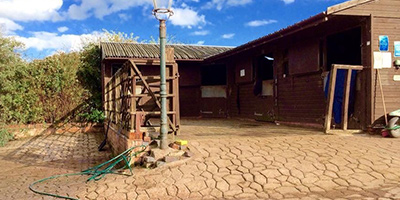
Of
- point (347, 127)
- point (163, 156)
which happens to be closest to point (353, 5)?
point (347, 127)

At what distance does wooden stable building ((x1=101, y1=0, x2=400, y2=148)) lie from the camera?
679cm

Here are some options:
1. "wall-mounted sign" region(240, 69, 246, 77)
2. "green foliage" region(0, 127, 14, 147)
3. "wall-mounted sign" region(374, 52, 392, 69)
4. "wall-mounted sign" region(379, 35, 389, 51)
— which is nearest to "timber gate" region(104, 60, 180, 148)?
"wall-mounted sign" region(374, 52, 392, 69)

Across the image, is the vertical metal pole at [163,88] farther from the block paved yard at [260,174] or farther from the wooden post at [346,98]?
the wooden post at [346,98]

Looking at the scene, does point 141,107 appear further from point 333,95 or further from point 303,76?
point 303,76

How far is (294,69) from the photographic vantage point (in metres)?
8.98

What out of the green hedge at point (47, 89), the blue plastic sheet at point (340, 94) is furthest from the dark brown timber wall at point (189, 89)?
the blue plastic sheet at point (340, 94)

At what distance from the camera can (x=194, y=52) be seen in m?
14.5

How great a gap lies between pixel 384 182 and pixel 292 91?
5.35 m

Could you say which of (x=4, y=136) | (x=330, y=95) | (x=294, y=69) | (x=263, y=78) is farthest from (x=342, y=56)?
(x=4, y=136)

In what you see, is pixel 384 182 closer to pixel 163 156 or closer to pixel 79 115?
pixel 163 156

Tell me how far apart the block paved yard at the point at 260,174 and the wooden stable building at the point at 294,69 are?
5.24 ft

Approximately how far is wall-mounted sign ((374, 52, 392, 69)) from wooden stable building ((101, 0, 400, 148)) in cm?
11

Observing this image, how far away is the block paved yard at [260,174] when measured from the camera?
3.96 m

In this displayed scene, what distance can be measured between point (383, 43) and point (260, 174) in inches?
182
